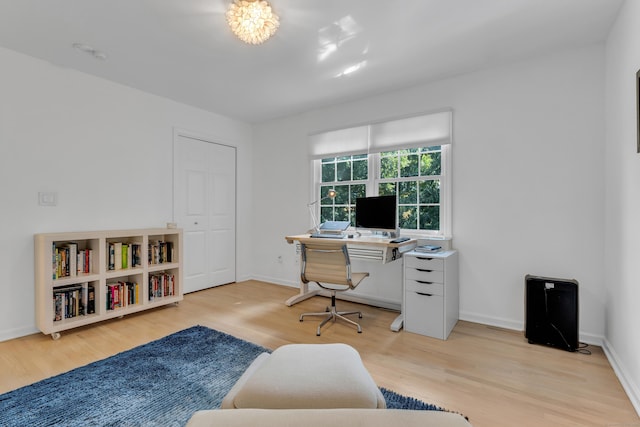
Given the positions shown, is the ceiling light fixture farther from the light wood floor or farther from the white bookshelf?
the light wood floor

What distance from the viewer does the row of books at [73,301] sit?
2.73m

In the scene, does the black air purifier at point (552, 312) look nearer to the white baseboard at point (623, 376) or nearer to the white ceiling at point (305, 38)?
the white baseboard at point (623, 376)

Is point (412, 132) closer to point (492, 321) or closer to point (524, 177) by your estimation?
point (524, 177)

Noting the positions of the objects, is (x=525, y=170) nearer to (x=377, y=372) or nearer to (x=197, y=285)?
(x=377, y=372)

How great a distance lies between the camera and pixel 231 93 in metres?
3.66

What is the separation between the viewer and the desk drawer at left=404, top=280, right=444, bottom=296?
2711 millimetres

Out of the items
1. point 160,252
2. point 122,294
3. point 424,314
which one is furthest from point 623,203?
point 122,294

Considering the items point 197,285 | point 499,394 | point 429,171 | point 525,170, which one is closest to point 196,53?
point 429,171

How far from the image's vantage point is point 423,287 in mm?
2791

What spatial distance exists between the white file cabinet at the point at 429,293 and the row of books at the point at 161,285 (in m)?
2.61

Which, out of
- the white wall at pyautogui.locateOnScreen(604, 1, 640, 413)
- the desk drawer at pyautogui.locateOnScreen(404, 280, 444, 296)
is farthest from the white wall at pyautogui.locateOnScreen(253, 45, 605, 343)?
the desk drawer at pyautogui.locateOnScreen(404, 280, 444, 296)

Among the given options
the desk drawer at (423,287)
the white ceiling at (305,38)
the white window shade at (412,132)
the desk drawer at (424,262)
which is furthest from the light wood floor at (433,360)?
the white ceiling at (305,38)

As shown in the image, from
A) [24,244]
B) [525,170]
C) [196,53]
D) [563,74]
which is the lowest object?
[24,244]

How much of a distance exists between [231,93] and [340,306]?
9.31ft
